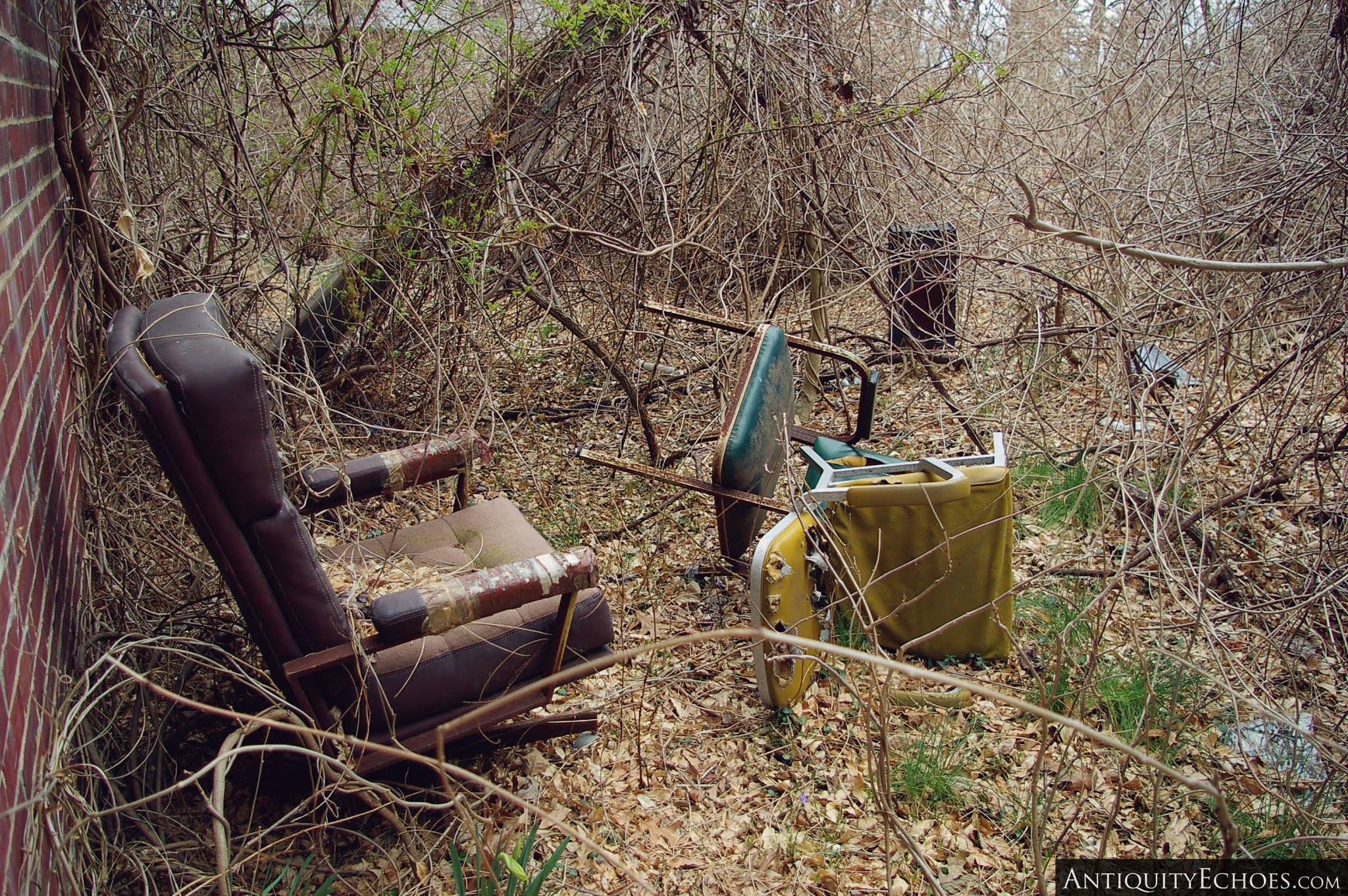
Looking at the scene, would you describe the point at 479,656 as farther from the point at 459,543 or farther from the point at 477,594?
the point at 459,543

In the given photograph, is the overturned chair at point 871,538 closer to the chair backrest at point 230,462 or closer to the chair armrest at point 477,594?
the chair armrest at point 477,594

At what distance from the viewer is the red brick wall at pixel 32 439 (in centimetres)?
157

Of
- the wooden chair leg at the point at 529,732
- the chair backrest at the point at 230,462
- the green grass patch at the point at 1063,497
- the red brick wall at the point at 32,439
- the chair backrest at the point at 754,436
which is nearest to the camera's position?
the red brick wall at the point at 32,439

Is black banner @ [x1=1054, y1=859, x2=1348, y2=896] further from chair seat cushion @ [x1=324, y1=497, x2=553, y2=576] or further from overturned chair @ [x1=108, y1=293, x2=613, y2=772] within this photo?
chair seat cushion @ [x1=324, y1=497, x2=553, y2=576]

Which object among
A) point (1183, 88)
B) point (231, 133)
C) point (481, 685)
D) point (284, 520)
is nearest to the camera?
point (284, 520)

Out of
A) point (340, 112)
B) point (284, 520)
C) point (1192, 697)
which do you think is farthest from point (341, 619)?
point (1192, 697)

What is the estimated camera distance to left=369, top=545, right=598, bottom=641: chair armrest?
2.21m

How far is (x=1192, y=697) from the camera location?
2961 millimetres

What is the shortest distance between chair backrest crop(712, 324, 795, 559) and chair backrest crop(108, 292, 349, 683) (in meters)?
1.50

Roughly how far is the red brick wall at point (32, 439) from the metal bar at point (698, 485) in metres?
1.81

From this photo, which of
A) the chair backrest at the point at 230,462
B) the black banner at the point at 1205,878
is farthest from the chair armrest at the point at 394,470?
the black banner at the point at 1205,878

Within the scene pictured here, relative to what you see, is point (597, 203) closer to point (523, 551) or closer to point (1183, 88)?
point (523, 551)

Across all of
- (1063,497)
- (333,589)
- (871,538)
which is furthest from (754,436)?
A: (1063,497)

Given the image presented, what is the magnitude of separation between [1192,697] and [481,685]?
7.51 ft
